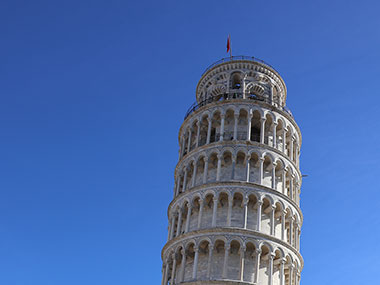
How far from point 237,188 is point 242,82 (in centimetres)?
1169

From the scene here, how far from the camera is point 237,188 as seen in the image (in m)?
34.0

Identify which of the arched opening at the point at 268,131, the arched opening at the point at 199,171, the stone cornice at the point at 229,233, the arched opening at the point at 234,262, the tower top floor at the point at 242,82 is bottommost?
the arched opening at the point at 234,262

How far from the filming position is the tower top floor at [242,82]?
136 feet

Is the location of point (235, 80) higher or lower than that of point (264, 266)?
higher

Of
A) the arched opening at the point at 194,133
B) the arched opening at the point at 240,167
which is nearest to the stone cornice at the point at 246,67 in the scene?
the arched opening at the point at 194,133

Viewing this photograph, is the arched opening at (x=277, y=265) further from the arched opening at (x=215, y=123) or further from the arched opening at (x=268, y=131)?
the arched opening at (x=215, y=123)

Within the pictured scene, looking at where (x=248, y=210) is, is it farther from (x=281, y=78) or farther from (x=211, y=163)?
(x=281, y=78)

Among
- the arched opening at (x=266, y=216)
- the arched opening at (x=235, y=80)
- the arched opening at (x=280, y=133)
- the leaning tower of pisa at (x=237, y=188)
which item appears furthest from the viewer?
the arched opening at (x=235, y=80)

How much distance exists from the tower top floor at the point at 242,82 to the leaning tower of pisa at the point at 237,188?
0.09 meters

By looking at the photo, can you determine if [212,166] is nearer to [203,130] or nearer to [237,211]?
[203,130]

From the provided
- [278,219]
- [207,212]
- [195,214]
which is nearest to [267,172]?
[278,219]

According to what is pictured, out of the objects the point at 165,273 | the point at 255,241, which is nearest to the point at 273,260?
the point at 255,241

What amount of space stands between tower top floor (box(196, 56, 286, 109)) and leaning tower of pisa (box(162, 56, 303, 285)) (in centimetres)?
9

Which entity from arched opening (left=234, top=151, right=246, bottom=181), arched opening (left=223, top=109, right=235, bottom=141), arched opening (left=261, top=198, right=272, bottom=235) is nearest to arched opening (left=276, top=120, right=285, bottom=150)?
arched opening (left=223, top=109, right=235, bottom=141)
